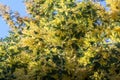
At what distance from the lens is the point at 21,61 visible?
816 centimetres

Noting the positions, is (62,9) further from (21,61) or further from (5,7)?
(5,7)

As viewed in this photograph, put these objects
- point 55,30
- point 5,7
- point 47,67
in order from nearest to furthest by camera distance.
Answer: point 47,67 → point 55,30 → point 5,7

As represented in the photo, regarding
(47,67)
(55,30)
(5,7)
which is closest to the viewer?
(47,67)

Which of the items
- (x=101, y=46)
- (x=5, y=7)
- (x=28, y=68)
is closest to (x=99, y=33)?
(x=101, y=46)

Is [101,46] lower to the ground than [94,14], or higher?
lower

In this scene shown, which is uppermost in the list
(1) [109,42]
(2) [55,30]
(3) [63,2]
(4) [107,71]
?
(3) [63,2]

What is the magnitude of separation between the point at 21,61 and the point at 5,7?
12.4 feet

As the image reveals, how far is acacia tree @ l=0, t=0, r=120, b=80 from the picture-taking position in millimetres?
7723

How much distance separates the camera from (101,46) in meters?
8.13

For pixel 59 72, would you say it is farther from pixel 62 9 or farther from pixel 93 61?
pixel 62 9

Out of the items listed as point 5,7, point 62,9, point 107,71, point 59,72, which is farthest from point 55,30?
point 5,7

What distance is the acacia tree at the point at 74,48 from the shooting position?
25.3 feet

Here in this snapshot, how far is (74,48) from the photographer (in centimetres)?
816

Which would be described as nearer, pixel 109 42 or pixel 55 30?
pixel 55 30
